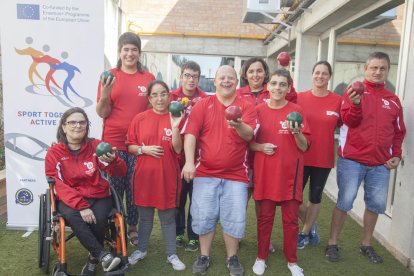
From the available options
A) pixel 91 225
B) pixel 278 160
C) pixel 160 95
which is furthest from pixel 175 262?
pixel 160 95

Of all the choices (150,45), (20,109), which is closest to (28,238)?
(20,109)

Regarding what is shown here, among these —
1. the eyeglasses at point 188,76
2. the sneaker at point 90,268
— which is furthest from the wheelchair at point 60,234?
the eyeglasses at point 188,76

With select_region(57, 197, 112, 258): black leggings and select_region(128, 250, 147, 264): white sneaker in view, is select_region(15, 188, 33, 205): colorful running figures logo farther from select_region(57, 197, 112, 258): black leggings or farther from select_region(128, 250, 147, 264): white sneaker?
select_region(128, 250, 147, 264): white sneaker

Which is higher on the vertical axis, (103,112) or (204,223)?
(103,112)

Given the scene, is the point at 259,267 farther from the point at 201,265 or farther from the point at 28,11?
the point at 28,11

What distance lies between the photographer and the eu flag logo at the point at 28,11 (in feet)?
11.3

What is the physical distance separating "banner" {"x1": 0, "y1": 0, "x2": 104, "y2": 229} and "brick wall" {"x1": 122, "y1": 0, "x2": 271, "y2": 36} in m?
7.69

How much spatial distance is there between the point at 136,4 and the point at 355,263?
974 cm

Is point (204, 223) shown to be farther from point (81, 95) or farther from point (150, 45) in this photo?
point (150, 45)

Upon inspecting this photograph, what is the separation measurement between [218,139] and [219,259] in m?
1.15

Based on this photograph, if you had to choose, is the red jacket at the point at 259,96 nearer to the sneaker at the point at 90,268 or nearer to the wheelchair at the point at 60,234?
the wheelchair at the point at 60,234

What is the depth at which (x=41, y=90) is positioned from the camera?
140 inches

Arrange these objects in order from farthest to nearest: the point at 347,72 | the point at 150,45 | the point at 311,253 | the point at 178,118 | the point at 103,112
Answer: the point at 150,45
the point at 347,72
the point at 311,253
the point at 103,112
the point at 178,118

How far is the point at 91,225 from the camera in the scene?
271 cm
